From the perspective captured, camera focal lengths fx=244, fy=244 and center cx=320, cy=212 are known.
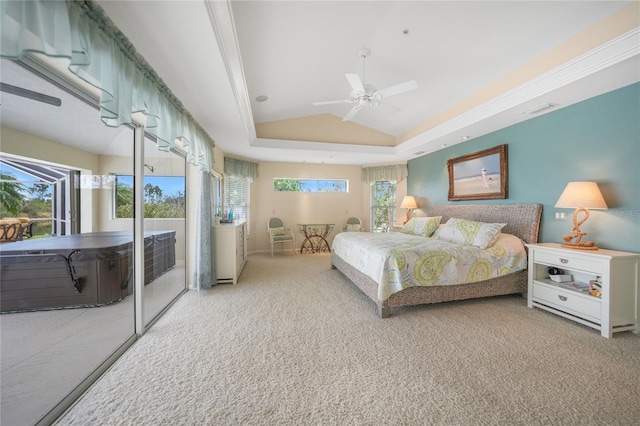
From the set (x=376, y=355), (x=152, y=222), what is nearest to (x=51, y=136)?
(x=152, y=222)

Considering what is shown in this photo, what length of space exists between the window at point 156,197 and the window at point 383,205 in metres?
4.63

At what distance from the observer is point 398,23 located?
255 centimetres

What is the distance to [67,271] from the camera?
Answer: 6.53 ft

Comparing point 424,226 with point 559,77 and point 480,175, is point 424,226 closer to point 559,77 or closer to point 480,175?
point 480,175

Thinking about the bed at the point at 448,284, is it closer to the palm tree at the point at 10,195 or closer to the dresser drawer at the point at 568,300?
the dresser drawer at the point at 568,300

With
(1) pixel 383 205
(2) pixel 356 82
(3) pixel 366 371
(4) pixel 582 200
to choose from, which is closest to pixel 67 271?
(3) pixel 366 371

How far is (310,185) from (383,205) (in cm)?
202

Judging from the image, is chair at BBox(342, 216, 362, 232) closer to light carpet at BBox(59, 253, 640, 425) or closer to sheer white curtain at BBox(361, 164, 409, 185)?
sheer white curtain at BBox(361, 164, 409, 185)

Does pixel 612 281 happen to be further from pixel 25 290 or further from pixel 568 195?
pixel 25 290

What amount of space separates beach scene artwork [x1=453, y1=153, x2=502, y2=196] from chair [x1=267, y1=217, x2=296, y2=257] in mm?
3576

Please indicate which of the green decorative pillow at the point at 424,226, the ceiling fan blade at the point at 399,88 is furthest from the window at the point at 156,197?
the green decorative pillow at the point at 424,226

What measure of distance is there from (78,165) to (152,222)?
1.21 m

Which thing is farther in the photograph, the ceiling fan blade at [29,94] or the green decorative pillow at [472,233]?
the green decorative pillow at [472,233]

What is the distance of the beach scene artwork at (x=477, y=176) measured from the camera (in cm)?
376
